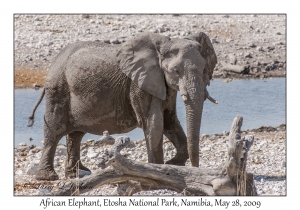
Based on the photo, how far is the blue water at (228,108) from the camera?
1612 cm

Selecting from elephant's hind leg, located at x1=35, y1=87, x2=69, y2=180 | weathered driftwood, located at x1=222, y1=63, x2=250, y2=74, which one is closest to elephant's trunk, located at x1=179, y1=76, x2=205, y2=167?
elephant's hind leg, located at x1=35, y1=87, x2=69, y2=180

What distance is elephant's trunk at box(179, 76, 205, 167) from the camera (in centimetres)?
1052

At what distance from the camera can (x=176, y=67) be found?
10781mm

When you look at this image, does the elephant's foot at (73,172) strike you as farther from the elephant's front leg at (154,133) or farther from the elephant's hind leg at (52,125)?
the elephant's front leg at (154,133)

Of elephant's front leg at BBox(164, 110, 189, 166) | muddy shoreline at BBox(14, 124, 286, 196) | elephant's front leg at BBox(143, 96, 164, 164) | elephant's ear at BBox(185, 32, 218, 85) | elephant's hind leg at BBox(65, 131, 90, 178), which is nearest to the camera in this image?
muddy shoreline at BBox(14, 124, 286, 196)

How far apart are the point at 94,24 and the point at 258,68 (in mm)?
4669

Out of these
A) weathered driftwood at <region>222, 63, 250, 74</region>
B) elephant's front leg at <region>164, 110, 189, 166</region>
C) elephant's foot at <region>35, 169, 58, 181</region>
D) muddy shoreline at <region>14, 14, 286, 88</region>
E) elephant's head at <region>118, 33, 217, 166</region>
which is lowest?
elephant's foot at <region>35, 169, 58, 181</region>

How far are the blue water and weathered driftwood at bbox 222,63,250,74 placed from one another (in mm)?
425

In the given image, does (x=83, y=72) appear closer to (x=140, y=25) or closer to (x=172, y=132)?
(x=172, y=132)

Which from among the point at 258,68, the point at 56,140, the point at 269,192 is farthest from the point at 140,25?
the point at 269,192

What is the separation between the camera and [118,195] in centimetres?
975

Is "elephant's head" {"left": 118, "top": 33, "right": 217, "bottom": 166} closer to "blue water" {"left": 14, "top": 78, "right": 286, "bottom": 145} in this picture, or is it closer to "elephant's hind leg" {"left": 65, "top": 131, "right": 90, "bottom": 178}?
"elephant's hind leg" {"left": 65, "top": 131, "right": 90, "bottom": 178}

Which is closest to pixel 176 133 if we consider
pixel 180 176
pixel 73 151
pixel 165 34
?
pixel 73 151

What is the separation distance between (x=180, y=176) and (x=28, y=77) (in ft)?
39.2
